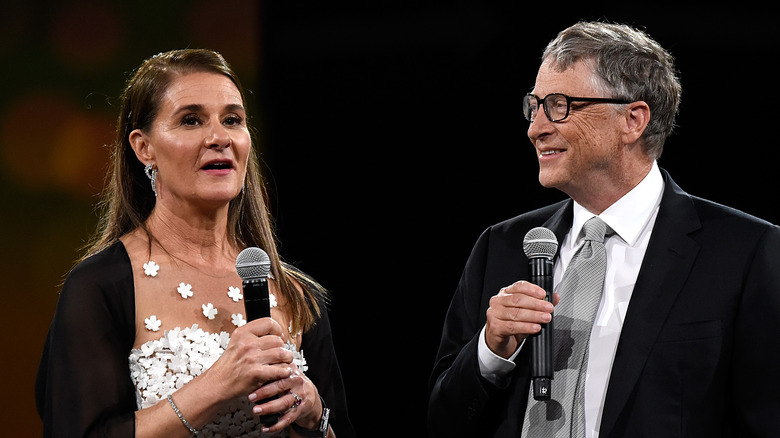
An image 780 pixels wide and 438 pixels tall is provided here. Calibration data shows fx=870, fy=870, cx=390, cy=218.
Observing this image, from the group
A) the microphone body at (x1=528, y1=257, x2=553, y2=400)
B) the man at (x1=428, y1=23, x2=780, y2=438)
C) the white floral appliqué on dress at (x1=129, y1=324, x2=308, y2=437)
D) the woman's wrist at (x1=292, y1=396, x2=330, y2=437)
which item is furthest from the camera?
the woman's wrist at (x1=292, y1=396, x2=330, y2=437)

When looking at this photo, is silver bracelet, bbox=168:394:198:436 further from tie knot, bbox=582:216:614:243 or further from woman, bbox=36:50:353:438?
tie knot, bbox=582:216:614:243

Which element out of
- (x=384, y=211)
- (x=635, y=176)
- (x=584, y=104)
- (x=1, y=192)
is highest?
(x=584, y=104)

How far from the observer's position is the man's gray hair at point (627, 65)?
90.8 inches

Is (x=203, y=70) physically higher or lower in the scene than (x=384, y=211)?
higher

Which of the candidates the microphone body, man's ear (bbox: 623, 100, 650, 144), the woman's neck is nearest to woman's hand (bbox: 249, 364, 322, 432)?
the woman's neck

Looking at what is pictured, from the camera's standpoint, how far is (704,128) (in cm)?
339

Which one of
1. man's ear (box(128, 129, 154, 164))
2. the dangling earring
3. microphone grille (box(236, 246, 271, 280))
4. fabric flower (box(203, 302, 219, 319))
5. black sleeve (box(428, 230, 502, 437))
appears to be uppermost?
man's ear (box(128, 129, 154, 164))

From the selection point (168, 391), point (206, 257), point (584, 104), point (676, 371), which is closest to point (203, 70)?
point (206, 257)

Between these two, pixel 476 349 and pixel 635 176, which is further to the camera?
pixel 635 176

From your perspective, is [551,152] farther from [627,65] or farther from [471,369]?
[471,369]

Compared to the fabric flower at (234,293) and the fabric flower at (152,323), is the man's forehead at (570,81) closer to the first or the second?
the fabric flower at (234,293)

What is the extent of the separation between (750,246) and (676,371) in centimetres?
35

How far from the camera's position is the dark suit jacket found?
6.40ft

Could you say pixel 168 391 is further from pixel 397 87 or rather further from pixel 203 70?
pixel 397 87
